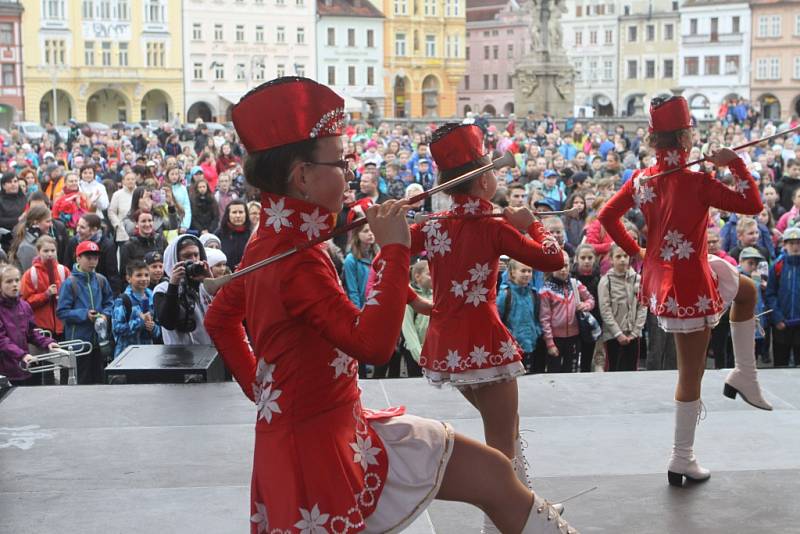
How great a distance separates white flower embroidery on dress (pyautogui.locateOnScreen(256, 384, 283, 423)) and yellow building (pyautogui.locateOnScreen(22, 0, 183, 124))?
2973 inches

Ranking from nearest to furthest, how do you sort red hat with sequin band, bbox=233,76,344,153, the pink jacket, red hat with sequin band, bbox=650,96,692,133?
red hat with sequin band, bbox=233,76,344,153 → red hat with sequin band, bbox=650,96,692,133 → the pink jacket

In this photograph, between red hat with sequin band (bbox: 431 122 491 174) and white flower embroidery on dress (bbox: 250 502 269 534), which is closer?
white flower embroidery on dress (bbox: 250 502 269 534)

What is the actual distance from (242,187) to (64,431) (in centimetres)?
1135

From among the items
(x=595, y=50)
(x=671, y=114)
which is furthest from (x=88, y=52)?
(x=671, y=114)

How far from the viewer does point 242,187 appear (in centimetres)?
1872

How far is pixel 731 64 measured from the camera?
90.1m

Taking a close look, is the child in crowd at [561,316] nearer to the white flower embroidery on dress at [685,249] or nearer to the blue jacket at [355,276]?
the blue jacket at [355,276]

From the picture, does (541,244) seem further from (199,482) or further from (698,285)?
(199,482)

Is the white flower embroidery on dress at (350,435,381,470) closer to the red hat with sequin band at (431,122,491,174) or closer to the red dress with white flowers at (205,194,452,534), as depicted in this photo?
the red dress with white flowers at (205,194,452,534)

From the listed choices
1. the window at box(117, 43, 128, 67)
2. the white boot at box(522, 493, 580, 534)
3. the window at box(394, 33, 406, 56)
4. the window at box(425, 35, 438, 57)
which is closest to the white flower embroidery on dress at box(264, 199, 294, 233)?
the white boot at box(522, 493, 580, 534)

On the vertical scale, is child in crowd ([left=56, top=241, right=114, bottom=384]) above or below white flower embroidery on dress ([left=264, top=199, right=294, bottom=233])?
below

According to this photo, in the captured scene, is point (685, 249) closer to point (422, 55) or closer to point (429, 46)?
point (422, 55)

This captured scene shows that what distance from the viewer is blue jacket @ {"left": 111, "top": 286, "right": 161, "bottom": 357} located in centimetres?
1012

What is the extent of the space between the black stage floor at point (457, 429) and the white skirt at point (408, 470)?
1733mm
